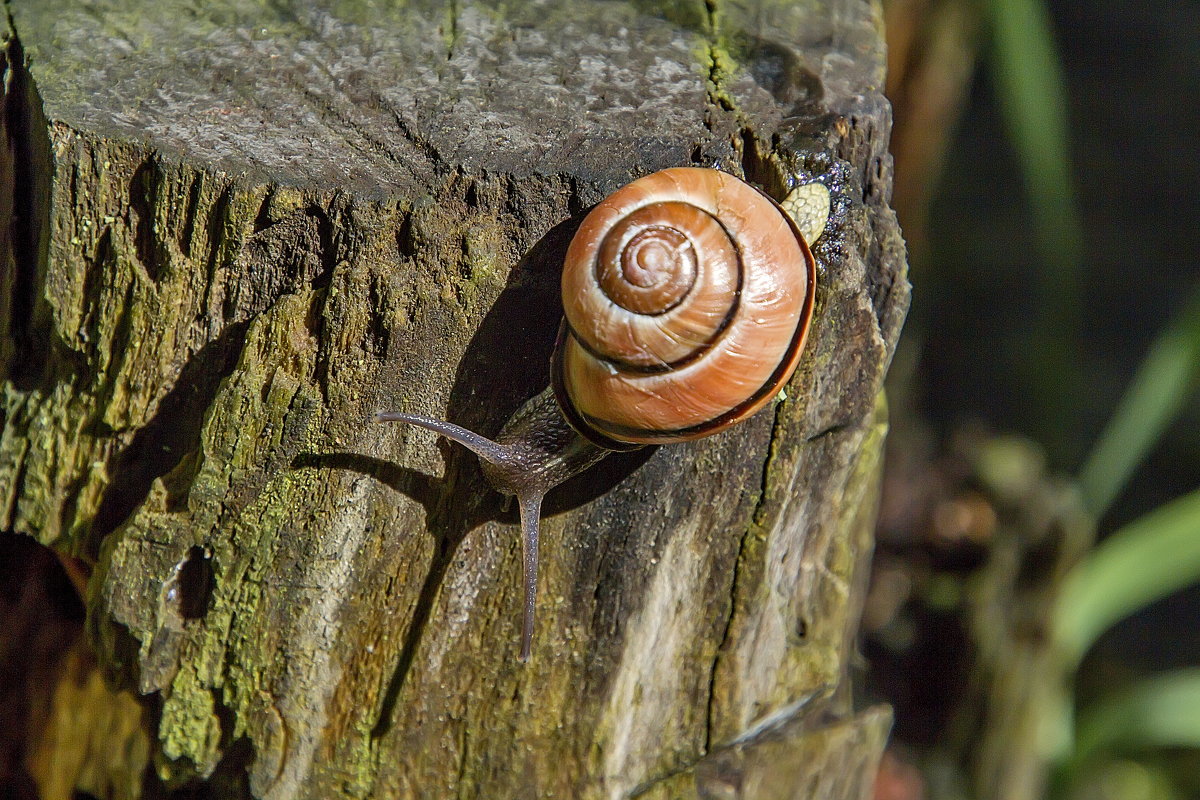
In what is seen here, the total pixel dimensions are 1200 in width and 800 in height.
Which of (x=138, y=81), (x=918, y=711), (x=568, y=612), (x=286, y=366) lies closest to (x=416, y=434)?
(x=286, y=366)

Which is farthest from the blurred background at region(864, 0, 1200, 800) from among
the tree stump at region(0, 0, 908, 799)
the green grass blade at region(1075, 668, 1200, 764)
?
the tree stump at region(0, 0, 908, 799)

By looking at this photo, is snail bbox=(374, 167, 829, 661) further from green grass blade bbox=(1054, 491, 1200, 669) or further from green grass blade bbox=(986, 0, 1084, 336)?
green grass blade bbox=(986, 0, 1084, 336)

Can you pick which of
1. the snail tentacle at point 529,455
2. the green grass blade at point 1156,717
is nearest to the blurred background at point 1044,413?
the green grass blade at point 1156,717

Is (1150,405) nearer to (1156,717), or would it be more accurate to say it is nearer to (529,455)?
(1156,717)

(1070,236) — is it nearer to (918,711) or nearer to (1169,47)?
(1169,47)

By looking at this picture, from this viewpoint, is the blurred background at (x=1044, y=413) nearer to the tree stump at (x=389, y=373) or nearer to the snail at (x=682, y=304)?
the tree stump at (x=389, y=373)

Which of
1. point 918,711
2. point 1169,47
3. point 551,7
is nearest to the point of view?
point 551,7

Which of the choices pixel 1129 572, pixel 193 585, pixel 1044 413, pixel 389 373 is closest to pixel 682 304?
pixel 389 373

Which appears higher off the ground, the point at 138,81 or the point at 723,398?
the point at 138,81
